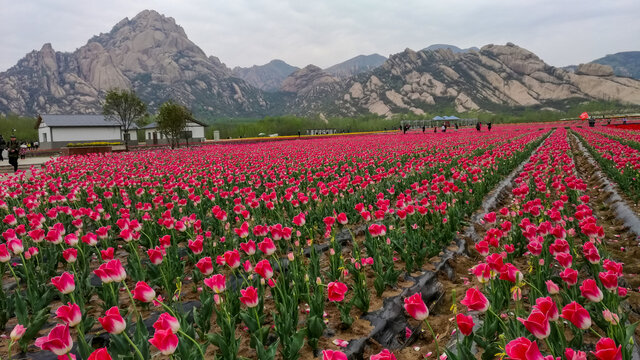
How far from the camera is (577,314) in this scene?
2059mm

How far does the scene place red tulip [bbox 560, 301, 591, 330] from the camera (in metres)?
2.02

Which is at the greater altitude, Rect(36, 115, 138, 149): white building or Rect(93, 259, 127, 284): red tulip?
Rect(36, 115, 138, 149): white building

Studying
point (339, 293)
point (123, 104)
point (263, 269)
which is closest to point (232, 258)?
point (263, 269)

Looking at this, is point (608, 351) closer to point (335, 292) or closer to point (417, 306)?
point (417, 306)

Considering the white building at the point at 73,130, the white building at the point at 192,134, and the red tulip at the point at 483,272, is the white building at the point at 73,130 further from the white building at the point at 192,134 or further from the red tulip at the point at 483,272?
the red tulip at the point at 483,272

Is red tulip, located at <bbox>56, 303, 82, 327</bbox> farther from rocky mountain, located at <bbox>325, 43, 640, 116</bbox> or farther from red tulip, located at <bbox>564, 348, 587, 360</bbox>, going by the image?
rocky mountain, located at <bbox>325, 43, 640, 116</bbox>

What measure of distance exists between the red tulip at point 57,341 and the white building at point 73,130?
180 ft

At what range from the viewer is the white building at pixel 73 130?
52.2 metres

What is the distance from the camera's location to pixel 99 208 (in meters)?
6.29

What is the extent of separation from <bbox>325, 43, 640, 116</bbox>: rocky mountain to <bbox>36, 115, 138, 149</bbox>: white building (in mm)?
115314

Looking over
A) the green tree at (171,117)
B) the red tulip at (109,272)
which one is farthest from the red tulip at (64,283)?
the green tree at (171,117)

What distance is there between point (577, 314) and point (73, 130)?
6287 centimetres

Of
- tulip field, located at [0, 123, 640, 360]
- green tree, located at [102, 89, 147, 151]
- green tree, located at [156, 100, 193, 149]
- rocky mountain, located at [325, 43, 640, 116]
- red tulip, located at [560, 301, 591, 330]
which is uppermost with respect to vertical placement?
rocky mountain, located at [325, 43, 640, 116]

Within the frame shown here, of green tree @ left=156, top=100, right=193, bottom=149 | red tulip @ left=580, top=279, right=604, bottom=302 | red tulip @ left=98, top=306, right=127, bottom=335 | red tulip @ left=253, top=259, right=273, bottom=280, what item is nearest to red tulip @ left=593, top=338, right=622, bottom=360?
red tulip @ left=580, top=279, right=604, bottom=302
